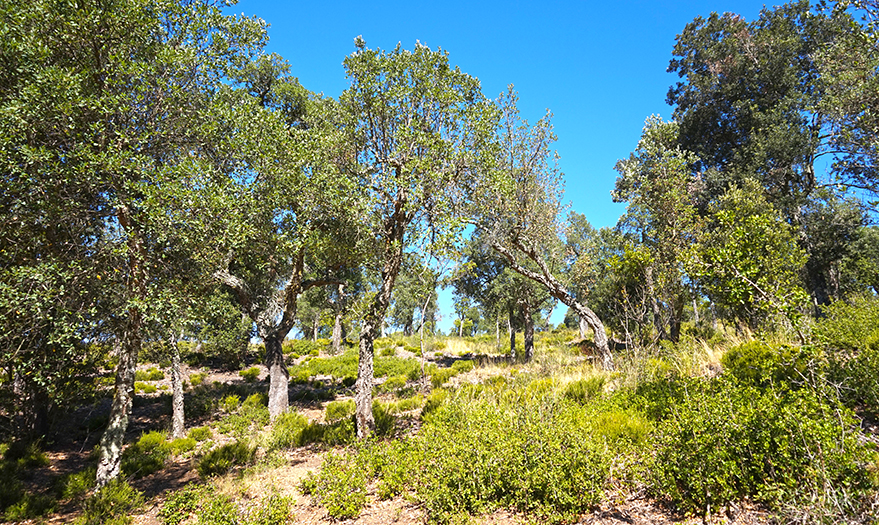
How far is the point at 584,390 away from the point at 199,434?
11230 mm

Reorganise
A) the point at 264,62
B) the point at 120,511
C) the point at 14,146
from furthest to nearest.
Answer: the point at 264,62 → the point at 120,511 → the point at 14,146

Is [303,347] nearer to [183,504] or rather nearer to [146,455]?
[146,455]

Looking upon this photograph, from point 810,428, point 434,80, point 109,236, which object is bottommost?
point 810,428

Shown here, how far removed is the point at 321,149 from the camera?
9648mm

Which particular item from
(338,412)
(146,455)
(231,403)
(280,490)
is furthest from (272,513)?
(231,403)

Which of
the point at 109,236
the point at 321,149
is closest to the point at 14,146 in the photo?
the point at 109,236

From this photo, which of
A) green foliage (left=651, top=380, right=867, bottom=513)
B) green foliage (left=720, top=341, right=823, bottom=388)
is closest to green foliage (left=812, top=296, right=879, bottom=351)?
green foliage (left=720, top=341, right=823, bottom=388)

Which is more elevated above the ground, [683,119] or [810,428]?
[683,119]

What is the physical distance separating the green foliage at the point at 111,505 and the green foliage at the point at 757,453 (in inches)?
320

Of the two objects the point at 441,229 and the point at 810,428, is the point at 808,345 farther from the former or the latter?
the point at 441,229

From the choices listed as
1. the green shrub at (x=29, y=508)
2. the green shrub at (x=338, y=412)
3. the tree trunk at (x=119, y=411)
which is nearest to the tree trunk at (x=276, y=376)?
the green shrub at (x=338, y=412)

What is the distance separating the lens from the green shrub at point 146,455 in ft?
27.0

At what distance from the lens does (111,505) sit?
6.17 metres

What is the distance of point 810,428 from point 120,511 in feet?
32.5
